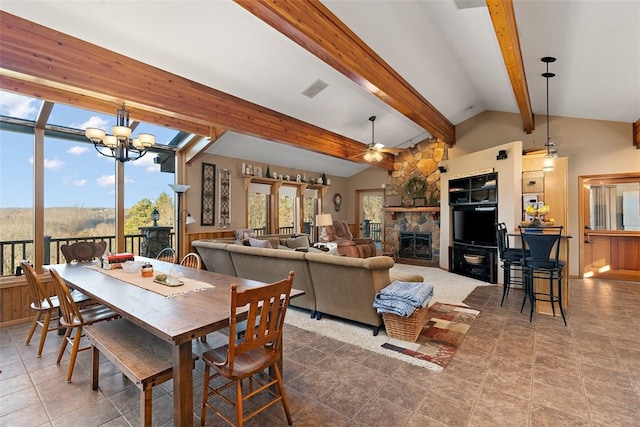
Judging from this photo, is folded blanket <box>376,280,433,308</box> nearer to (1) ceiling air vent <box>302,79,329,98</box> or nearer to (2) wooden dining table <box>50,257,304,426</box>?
(2) wooden dining table <box>50,257,304,426</box>

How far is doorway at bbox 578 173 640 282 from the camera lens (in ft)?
18.7

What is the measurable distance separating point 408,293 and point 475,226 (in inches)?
157

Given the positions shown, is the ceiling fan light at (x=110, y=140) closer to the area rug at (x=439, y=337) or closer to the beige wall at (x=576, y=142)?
the area rug at (x=439, y=337)

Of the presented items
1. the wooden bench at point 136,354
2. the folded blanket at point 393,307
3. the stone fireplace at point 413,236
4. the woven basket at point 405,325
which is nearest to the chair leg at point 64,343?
the wooden bench at point 136,354

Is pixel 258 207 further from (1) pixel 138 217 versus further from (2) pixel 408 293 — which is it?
(2) pixel 408 293

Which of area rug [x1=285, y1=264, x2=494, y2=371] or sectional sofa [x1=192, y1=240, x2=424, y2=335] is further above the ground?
sectional sofa [x1=192, y1=240, x2=424, y2=335]

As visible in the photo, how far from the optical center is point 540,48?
3.68m

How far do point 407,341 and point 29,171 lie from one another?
17.0 ft

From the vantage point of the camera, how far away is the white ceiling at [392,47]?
8.95ft

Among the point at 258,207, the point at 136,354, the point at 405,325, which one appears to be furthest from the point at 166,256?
the point at 405,325

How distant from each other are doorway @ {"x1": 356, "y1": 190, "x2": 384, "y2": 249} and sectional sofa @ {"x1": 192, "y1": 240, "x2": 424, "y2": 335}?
608cm

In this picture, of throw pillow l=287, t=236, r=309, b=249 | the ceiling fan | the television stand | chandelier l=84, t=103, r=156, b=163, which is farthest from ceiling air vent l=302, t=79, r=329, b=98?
the television stand

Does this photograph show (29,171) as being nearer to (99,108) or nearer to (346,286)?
(99,108)

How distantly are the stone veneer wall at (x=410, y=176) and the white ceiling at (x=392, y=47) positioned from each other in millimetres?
2516
